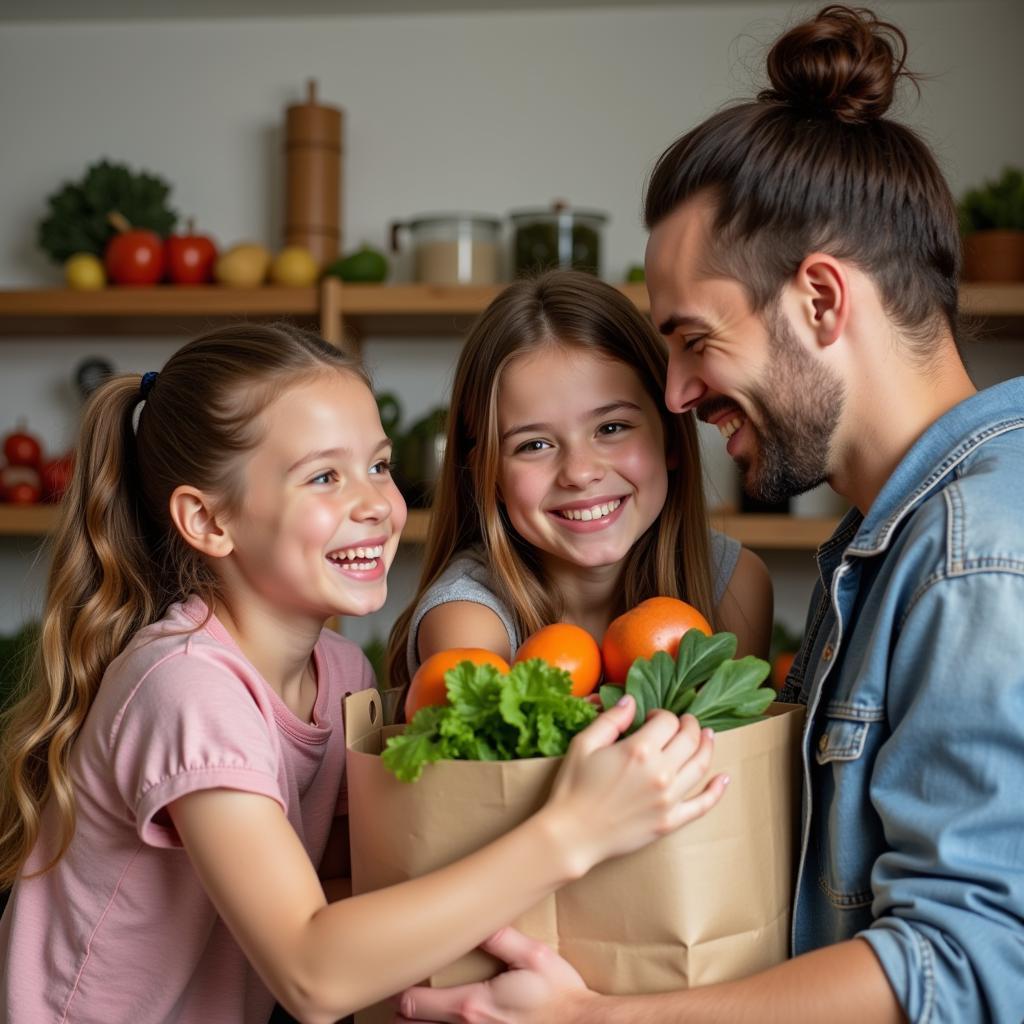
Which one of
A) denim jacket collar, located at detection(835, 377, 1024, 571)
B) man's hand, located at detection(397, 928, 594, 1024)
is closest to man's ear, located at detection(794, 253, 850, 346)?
denim jacket collar, located at detection(835, 377, 1024, 571)

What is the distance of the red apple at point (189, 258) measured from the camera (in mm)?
3533

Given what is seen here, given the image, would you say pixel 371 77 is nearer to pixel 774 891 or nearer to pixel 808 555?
pixel 808 555

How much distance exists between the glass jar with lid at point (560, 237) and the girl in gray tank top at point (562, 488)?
163cm

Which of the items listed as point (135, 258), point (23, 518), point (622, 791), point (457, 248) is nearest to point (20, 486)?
point (23, 518)

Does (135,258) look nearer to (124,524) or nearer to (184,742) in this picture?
(124,524)

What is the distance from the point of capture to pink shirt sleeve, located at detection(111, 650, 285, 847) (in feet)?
3.82

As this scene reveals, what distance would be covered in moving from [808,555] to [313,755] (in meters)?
2.49

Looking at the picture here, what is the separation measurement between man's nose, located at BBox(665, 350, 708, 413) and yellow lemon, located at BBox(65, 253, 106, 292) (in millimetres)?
2576

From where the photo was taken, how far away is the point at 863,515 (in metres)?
1.42

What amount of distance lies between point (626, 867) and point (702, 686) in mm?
181

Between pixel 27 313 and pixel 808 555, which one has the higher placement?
pixel 27 313

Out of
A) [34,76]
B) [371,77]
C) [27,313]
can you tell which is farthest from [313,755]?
[34,76]

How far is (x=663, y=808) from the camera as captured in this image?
1032 millimetres

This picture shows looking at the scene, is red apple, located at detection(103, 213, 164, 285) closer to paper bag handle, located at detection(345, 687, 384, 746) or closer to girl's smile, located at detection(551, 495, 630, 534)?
girl's smile, located at detection(551, 495, 630, 534)
